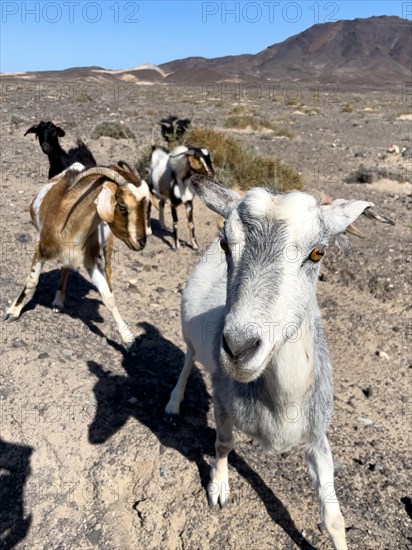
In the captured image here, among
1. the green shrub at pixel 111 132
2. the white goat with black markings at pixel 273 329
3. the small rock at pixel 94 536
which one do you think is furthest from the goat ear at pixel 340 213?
the green shrub at pixel 111 132

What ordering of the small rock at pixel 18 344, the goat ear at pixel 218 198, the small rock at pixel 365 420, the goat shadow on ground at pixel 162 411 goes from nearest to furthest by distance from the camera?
1. the goat ear at pixel 218 198
2. the goat shadow on ground at pixel 162 411
3. the small rock at pixel 365 420
4. the small rock at pixel 18 344

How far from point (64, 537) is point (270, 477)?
4.76 ft

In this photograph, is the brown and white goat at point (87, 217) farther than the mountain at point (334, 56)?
No

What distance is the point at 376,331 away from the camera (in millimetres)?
5703

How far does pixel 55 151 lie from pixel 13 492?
5.13 m

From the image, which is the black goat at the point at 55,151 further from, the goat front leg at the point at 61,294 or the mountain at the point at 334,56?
the mountain at the point at 334,56

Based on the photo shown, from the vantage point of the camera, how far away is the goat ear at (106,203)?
439cm

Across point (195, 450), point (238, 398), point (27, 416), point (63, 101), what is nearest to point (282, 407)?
point (238, 398)

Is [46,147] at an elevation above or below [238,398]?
above

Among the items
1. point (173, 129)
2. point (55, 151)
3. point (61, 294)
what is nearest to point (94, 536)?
point (61, 294)

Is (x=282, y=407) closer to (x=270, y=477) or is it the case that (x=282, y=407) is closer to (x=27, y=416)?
(x=270, y=477)

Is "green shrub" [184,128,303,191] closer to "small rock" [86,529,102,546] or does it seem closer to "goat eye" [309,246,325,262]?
"small rock" [86,529,102,546]

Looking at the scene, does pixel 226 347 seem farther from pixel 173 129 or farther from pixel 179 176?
pixel 173 129

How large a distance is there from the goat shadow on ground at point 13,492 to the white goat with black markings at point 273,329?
1269 mm
